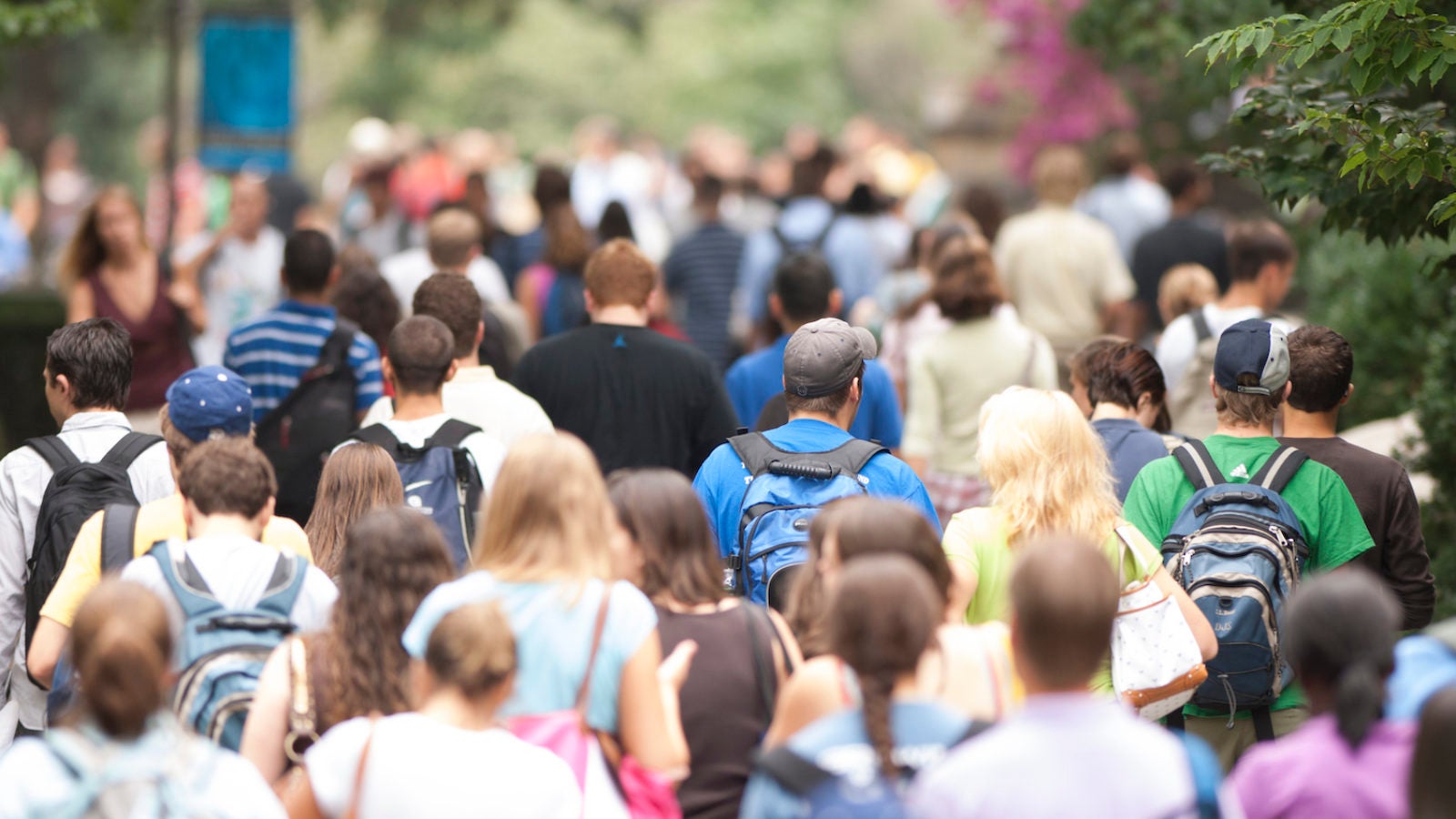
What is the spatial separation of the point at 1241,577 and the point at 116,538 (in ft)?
10.7

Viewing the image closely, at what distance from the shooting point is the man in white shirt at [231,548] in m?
4.43

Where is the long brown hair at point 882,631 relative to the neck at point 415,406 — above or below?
below

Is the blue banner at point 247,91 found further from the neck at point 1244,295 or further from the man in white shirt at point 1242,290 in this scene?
the neck at point 1244,295

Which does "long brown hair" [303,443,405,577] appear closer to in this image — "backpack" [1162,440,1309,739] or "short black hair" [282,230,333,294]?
"backpack" [1162,440,1309,739]

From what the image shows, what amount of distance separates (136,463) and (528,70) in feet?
95.6

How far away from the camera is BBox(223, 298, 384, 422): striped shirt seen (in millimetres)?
7680

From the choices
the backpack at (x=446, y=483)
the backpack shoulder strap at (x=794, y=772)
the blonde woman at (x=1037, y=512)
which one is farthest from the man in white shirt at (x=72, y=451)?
the backpack shoulder strap at (x=794, y=772)

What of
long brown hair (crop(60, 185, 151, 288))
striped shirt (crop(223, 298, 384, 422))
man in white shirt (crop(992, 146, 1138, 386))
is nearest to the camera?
striped shirt (crop(223, 298, 384, 422))

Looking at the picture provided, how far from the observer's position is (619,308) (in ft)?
24.5

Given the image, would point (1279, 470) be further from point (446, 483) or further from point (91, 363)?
point (91, 363)

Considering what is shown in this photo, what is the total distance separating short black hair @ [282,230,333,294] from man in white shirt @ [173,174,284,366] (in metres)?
3.18

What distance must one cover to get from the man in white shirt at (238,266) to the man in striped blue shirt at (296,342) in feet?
10.5

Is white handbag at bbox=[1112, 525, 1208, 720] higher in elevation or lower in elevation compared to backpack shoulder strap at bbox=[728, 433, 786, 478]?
lower

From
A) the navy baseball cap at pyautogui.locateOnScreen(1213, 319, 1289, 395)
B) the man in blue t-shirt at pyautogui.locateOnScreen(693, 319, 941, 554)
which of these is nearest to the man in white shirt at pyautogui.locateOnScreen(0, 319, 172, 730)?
the man in blue t-shirt at pyautogui.locateOnScreen(693, 319, 941, 554)
